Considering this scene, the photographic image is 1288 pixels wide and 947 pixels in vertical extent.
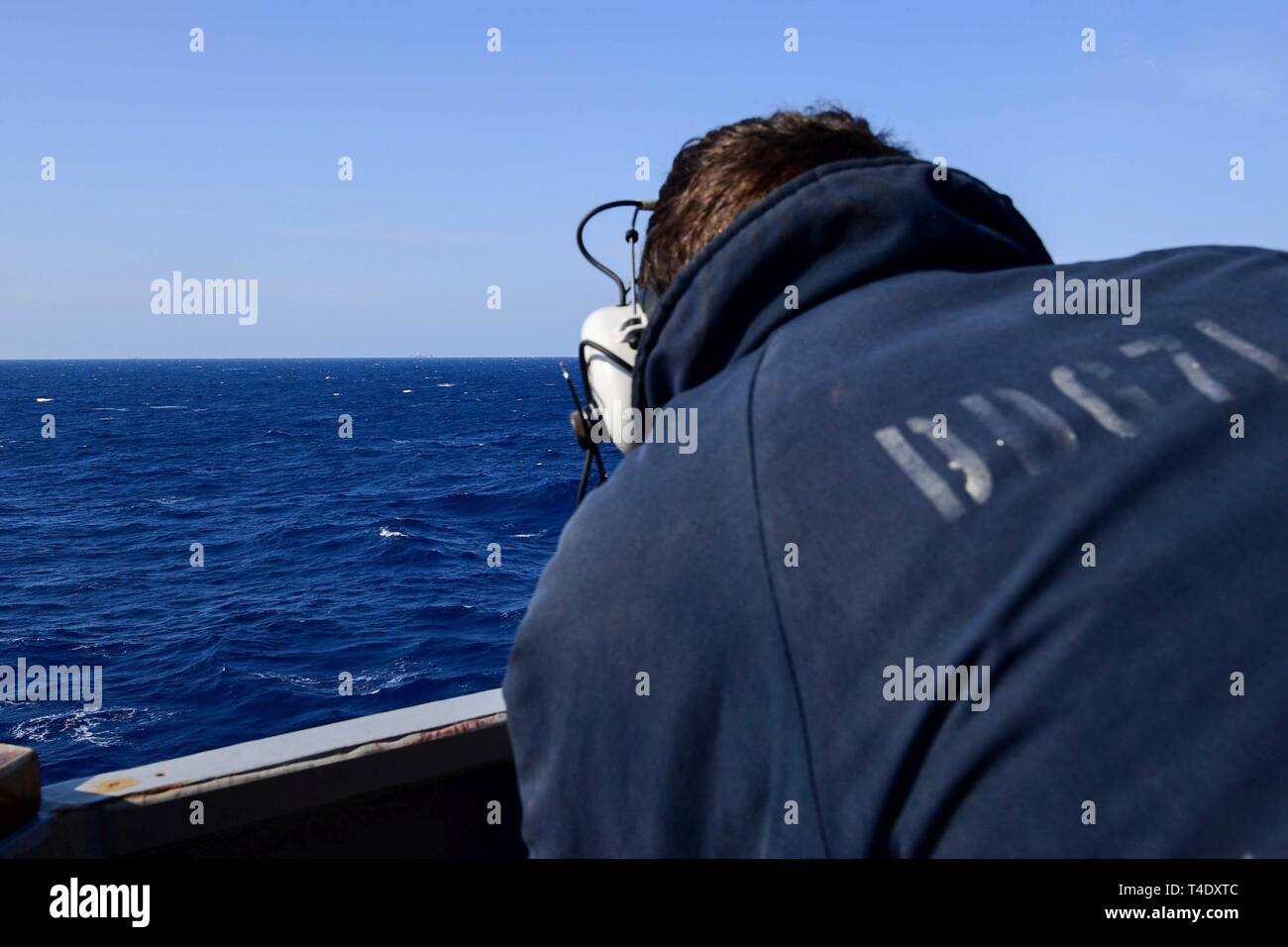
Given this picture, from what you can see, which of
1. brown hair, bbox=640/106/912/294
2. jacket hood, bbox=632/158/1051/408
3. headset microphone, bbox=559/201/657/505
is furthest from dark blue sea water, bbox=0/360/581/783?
jacket hood, bbox=632/158/1051/408

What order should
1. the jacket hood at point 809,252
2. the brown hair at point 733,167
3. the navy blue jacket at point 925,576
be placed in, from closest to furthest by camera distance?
the navy blue jacket at point 925,576, the jacket hood at point 809,252, the brown hair at point 733,167

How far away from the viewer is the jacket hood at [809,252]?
900 mm

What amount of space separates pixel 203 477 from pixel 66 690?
24.5 metres

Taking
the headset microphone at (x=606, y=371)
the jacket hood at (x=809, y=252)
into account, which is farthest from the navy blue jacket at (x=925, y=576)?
the headset microphone at (x=606, y=371)

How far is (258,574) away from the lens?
23.0 m

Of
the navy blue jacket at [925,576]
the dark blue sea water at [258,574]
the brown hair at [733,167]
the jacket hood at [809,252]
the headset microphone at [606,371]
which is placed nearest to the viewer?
the navy blue jacket at [925,576]

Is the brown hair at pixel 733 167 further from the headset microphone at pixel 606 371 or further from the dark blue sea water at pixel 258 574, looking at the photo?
the dark blue sea water at pixel 258 574

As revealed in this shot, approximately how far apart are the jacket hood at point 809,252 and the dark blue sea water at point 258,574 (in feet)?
39.4

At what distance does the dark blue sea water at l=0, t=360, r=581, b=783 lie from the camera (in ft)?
46.5

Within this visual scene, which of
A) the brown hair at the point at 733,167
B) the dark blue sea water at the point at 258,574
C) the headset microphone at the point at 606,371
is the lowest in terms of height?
the dark blue sea water at the point at 258,574

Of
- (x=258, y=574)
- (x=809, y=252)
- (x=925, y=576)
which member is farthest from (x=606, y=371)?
(x=258, y=574)

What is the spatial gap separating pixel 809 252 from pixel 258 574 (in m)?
23.5
